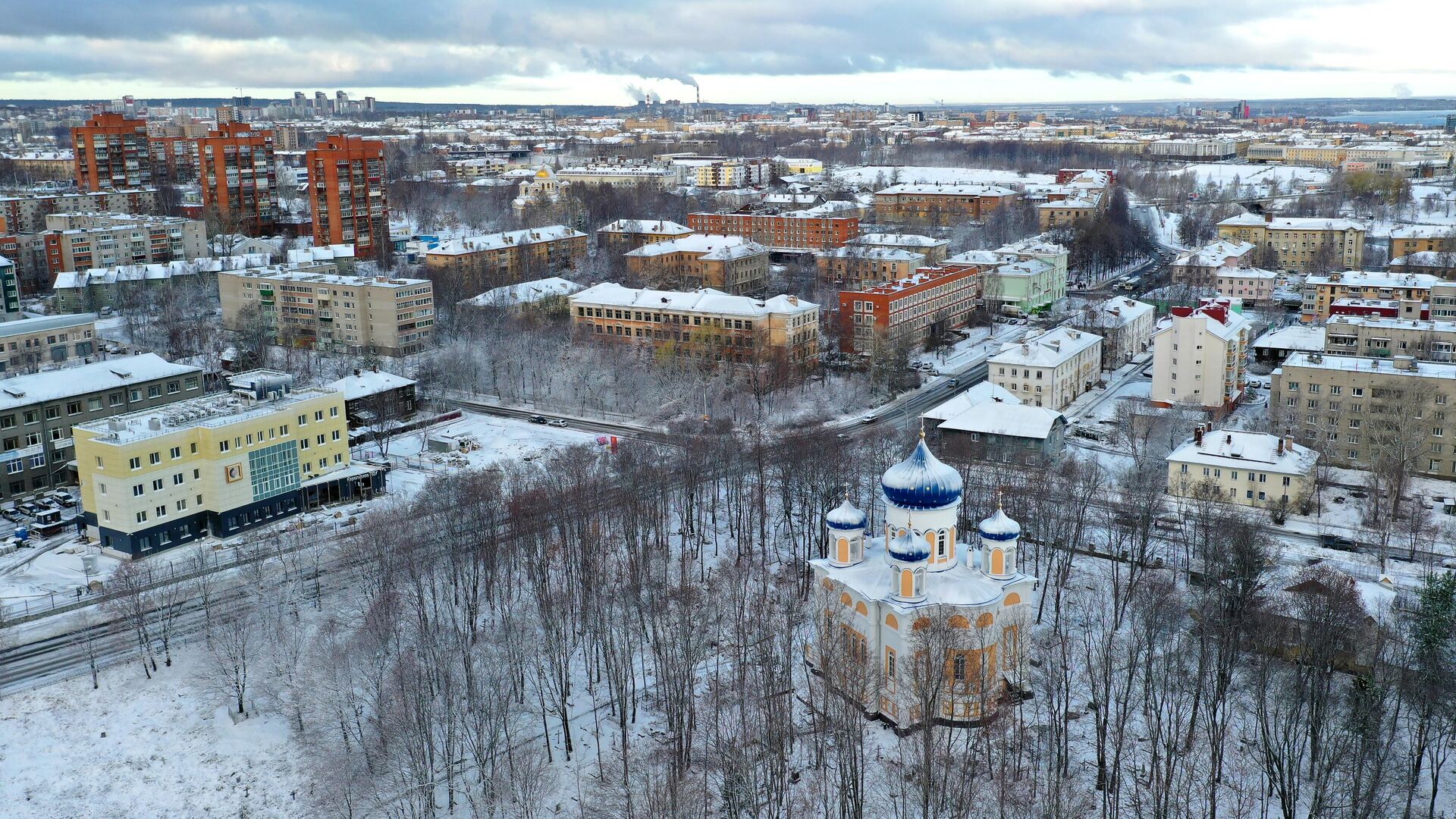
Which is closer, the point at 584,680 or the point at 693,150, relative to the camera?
the point at 584,680

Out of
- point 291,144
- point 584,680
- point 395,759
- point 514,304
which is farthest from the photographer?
point 291,144

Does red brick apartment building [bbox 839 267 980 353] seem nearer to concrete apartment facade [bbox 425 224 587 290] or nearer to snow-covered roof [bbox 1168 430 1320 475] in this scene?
snow-covered roof [bbox 1168 430 1320 475]

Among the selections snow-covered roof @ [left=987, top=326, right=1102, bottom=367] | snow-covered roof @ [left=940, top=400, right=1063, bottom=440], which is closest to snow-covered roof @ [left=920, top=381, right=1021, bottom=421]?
snow-covered roof @ [left=940, top=400, right=1063, bottom=440]

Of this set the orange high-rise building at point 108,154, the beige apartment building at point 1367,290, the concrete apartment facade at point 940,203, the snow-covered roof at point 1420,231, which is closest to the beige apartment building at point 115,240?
the orange high-rise building at point 108,154

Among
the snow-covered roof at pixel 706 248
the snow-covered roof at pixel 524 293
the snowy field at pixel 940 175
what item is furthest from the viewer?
the snowy field at pixel 940 175

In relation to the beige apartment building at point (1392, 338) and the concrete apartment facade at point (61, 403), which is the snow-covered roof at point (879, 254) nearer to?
the beige apartment building at point (1392, 338)

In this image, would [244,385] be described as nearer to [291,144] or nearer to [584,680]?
[584,680]

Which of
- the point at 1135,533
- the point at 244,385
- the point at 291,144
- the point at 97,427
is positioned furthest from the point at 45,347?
the point at 291,144
